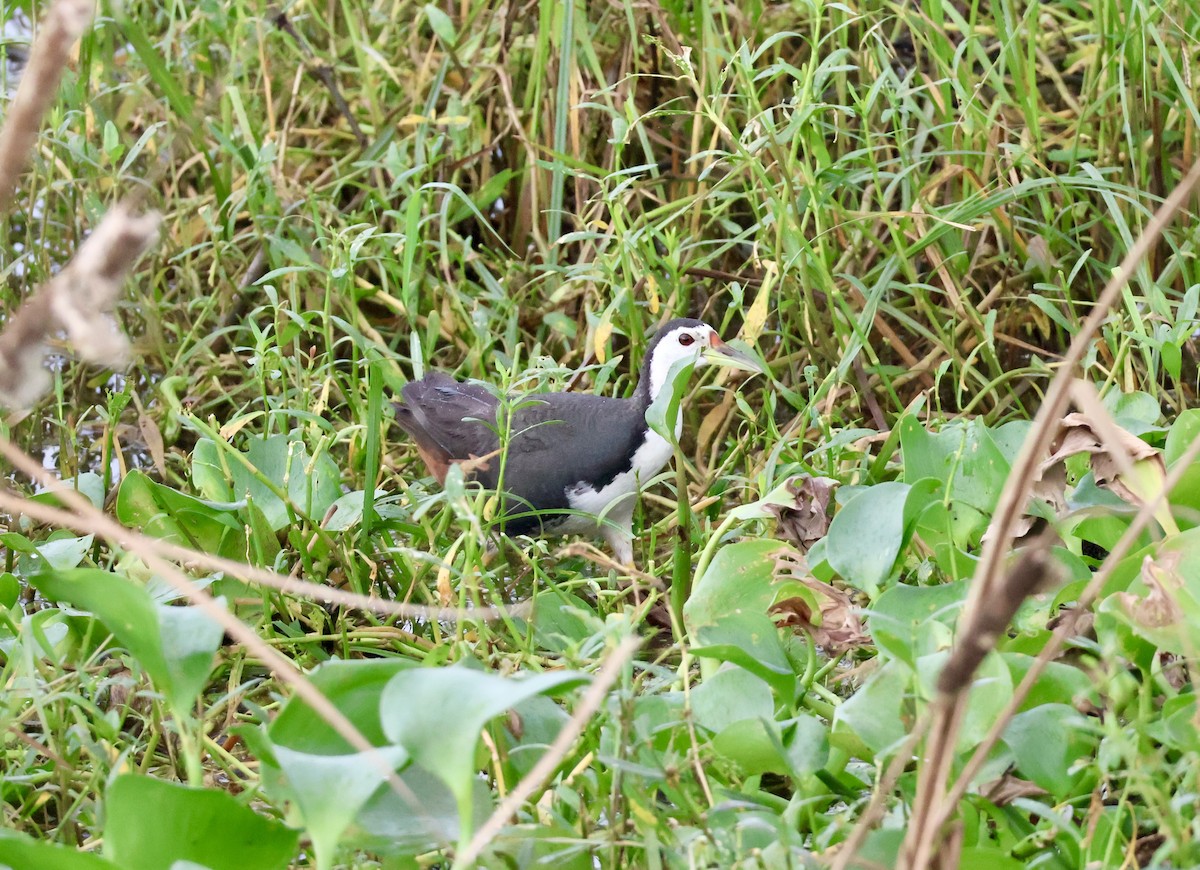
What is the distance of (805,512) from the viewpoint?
90.0 inches

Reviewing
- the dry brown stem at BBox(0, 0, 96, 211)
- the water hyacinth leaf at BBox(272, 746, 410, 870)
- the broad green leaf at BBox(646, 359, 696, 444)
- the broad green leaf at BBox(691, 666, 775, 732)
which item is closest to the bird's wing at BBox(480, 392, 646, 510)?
the broad green leaf at BBox(646, 359, 696, 444)

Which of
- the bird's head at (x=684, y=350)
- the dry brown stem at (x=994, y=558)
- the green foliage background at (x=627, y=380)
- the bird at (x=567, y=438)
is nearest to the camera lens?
the dry brown stem at (x=994, y=558)

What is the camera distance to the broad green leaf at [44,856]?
1331 mm

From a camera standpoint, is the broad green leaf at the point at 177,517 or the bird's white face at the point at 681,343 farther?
the bird's white face at the point at 681,343

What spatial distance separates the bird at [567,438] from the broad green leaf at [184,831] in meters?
1.49

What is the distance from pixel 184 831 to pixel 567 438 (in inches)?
65.5

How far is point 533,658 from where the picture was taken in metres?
2.07

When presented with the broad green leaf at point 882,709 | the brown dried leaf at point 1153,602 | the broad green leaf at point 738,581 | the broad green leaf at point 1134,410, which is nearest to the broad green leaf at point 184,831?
the broad green leaf at point 882,709

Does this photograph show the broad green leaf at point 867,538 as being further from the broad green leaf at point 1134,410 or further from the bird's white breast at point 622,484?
the bird's white breast at point 622,484

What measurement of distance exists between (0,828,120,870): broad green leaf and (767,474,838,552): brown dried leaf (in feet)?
3.82

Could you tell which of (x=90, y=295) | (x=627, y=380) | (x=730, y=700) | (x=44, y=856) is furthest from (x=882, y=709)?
(x=627, y=380)

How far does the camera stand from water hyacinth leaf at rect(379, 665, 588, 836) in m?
1.23

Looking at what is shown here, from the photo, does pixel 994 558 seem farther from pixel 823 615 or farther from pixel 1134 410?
pixel 1134 410

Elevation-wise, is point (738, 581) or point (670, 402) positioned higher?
point (670, 402)
